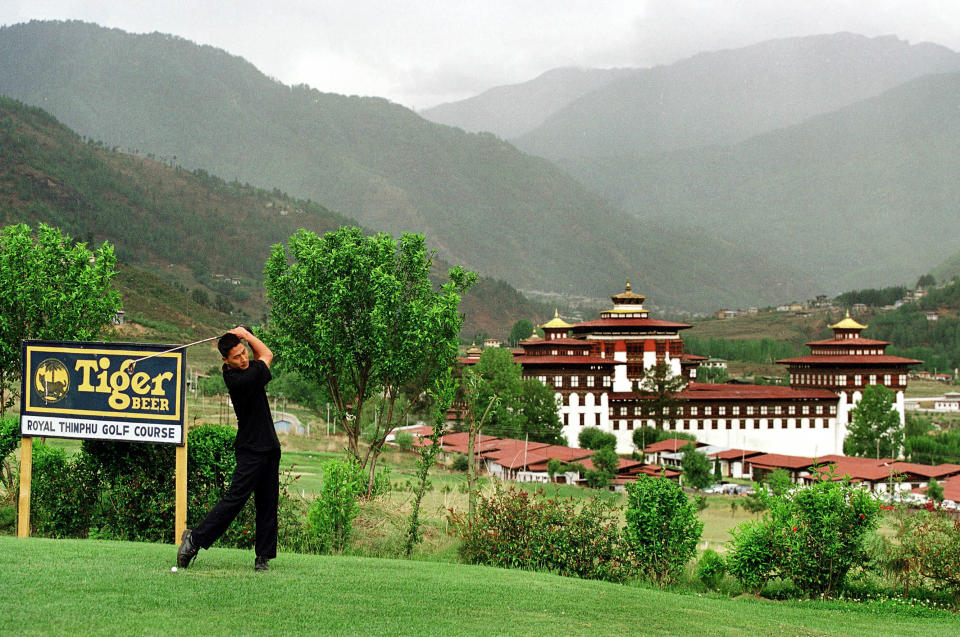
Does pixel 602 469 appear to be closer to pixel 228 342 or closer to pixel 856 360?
pixel 856 360

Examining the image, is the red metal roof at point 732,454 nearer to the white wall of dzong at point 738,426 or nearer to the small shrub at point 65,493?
the white wall of dzong at point 738,426

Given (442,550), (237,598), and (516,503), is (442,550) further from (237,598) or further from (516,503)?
(237,598)

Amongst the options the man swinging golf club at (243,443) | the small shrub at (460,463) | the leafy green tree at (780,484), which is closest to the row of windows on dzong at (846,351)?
the leafy green tree at (780,484)

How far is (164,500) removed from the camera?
10859mm

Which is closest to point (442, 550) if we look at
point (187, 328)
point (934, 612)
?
point (934, 612)

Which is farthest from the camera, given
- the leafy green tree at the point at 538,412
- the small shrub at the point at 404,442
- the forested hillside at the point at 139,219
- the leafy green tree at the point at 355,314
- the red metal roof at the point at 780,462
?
the forested hillside at the point at 139,219

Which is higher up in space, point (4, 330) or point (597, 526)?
point (4, 330)

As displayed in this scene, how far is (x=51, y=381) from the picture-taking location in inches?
394

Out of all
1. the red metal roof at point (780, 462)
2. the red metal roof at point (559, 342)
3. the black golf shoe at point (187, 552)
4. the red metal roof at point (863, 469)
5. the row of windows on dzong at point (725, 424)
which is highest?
the red metal roof at point (559, 342)

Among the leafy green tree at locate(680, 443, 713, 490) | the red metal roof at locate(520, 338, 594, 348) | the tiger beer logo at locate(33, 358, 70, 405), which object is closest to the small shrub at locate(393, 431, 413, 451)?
the red metal roof at locate(520, 338, 594, 348)

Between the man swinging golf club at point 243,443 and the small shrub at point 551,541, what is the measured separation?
417 cm

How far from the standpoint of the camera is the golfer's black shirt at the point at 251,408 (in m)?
7.87

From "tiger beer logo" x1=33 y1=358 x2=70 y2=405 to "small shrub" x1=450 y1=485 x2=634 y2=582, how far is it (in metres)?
5.25

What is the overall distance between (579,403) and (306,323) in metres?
40.1
